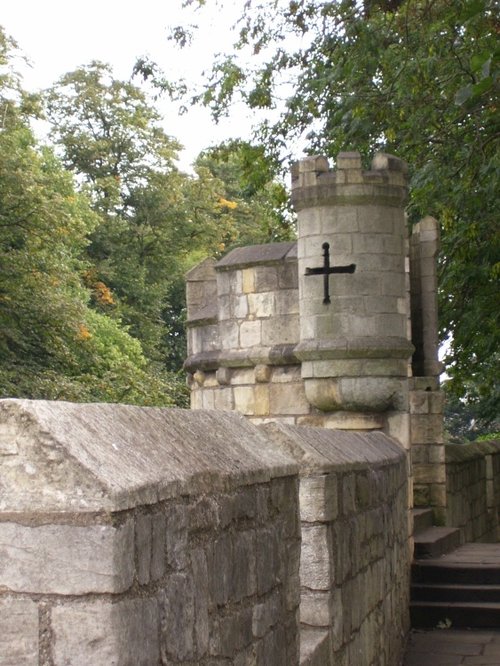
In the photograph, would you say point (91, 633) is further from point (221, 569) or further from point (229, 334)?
point (229, 334)

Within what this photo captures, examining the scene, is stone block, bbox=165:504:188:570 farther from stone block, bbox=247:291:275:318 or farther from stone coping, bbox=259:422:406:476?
stone block, bbox=247:291:275:318

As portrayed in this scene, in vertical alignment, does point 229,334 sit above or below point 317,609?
above

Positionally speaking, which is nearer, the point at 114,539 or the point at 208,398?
the point at 114,539

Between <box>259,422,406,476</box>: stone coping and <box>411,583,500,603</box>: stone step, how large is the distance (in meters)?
3.07

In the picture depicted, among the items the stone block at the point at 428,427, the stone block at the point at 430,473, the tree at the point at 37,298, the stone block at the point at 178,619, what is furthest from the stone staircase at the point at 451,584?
the tree at the point at 37,298

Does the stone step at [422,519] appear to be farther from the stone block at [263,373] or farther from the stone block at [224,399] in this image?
the stone block at [224,399]

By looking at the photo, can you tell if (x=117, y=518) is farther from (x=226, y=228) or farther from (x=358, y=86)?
(x=226, y=228)

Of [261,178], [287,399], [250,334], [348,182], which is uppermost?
[261,178]

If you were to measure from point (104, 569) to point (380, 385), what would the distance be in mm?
8348

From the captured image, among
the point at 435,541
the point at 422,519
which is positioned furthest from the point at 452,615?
the point at 422,519

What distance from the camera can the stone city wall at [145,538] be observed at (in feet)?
7.92

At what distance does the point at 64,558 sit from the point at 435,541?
9321mm

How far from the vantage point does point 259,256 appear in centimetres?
1228

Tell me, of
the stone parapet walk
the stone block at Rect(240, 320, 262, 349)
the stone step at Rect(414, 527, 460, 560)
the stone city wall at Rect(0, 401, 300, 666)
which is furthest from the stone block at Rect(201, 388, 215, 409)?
the stone city wall at Rect(0, 401, 300, 666)
